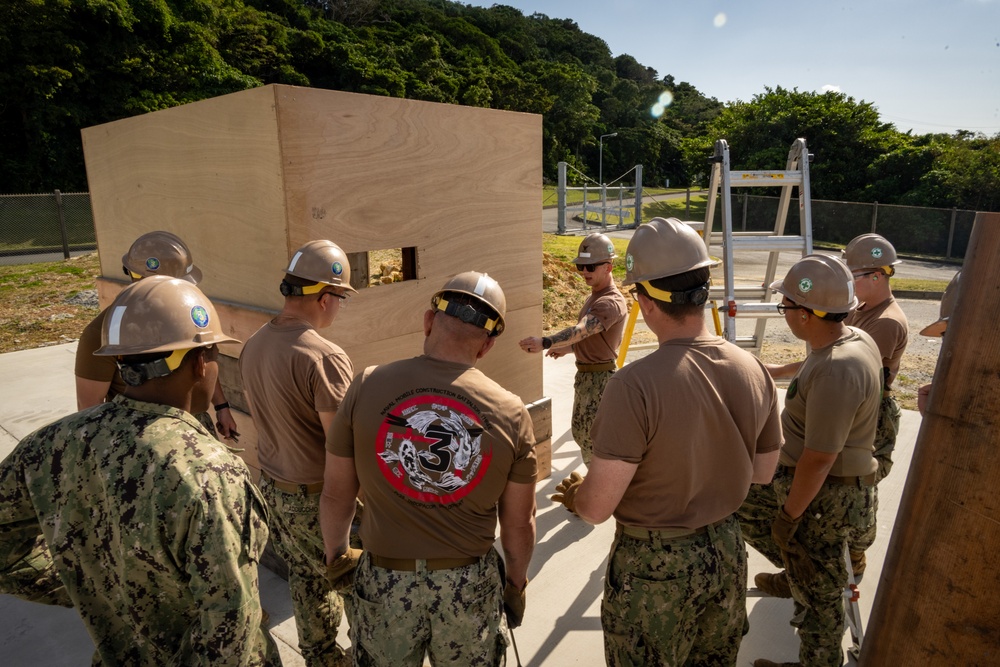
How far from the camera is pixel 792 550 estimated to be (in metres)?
2.84

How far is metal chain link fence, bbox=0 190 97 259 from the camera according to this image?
58.0 feet

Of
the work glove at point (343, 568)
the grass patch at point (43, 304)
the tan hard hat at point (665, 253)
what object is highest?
the tan hard hat at point (665, 253)

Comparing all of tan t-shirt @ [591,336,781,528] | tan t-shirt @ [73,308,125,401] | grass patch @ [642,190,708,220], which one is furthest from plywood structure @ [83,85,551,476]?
grass patch @ [642,190,708,220]

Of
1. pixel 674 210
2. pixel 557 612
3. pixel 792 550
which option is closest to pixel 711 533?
pixel 792 550

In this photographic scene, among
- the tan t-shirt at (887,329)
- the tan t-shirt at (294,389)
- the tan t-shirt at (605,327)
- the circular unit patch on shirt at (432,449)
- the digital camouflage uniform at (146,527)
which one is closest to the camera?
the digital camouflage uniform at (146,527)

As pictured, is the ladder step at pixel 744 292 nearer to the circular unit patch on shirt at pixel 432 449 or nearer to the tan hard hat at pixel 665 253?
the tan hard hat at pixel 665 253

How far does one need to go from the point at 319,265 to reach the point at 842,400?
7.84 feet

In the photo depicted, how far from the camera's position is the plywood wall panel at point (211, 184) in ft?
10.5

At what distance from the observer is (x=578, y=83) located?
191 ft

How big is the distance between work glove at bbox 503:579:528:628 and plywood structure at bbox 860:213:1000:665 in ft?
4.33

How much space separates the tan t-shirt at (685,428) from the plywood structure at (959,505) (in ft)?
2.71

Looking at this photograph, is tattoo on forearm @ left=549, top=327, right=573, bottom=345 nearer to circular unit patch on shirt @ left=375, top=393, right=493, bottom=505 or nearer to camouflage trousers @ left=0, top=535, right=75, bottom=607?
circular unit patch on shirt @ left=375, top=393, right=493, bottom=505

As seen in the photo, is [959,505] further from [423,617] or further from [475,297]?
[423,617]

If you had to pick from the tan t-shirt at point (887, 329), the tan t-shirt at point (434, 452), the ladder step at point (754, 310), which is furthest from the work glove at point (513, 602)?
the ladder step at point (754, 310)
